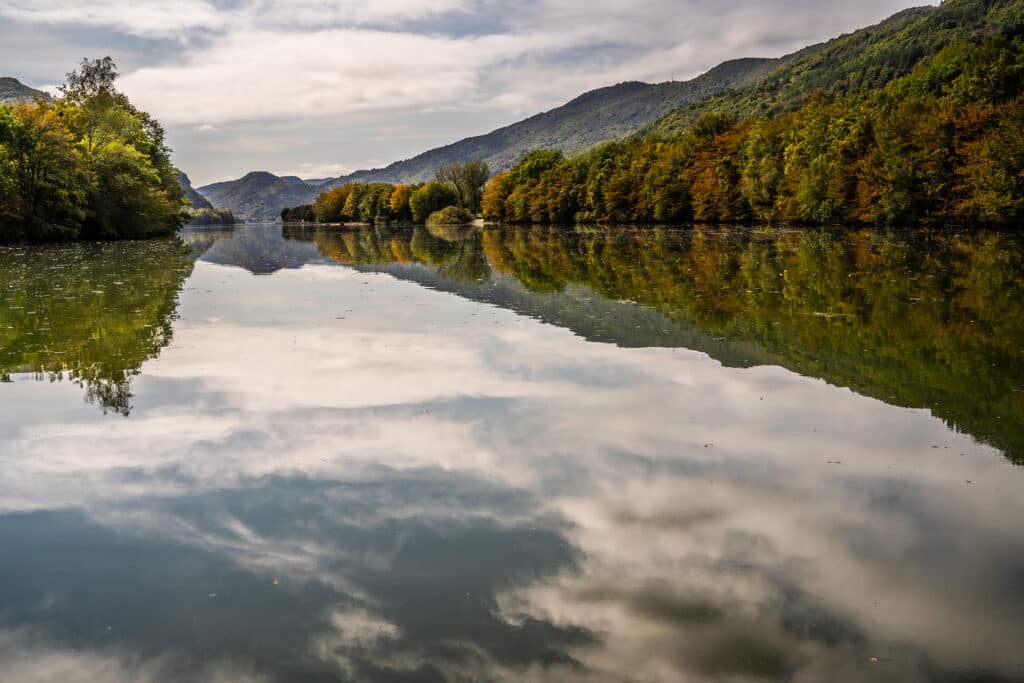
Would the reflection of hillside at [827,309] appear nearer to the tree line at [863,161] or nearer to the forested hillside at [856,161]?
the forested hillside at [856,161]

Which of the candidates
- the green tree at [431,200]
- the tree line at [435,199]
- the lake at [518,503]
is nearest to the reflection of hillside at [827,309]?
the lake at [518,503]

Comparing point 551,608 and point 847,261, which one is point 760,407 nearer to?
point 551,608

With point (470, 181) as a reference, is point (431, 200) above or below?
below

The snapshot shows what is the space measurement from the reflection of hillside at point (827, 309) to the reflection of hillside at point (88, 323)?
767 centimetres

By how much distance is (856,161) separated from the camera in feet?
200

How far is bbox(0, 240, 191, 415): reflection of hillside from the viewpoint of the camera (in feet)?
39.4

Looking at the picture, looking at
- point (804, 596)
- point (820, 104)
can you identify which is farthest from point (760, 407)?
point (820, 104)

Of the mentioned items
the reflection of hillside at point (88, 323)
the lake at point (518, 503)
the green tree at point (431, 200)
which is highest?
the green tree at point (431, 200)

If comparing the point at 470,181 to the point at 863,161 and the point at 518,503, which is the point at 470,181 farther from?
the point at 518,503

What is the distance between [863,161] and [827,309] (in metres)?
47.4

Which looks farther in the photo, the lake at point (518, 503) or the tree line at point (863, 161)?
the tree line at point (863, 161)

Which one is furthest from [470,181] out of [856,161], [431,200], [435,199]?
[856,161]

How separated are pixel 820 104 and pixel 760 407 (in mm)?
71013

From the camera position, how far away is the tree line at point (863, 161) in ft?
163
